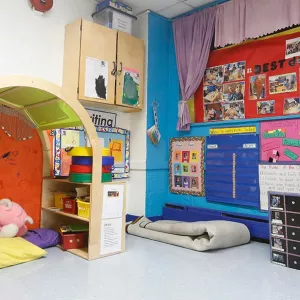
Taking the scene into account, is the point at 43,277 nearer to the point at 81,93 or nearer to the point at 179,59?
the point at 81,93

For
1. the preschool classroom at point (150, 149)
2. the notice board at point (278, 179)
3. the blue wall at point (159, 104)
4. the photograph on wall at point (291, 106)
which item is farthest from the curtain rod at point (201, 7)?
the notice board at point (278, 179)

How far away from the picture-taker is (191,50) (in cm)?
344

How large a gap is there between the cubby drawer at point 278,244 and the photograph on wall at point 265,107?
1150mm

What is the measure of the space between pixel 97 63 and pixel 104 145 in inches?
32.6

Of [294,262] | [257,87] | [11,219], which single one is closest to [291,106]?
[257,87]

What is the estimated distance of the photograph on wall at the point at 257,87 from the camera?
2971 millimetres

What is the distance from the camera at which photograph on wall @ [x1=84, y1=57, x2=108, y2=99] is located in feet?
9.71

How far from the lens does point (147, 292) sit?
178 cm

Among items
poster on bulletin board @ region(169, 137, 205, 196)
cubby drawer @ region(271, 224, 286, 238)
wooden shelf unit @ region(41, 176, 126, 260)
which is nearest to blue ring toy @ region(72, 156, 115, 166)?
wooden shelf unit @ region(41, 176, 126, 260)

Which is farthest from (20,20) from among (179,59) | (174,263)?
(174,263)

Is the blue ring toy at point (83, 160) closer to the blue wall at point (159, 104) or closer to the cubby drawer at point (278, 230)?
the blue wall at point (159, 104)

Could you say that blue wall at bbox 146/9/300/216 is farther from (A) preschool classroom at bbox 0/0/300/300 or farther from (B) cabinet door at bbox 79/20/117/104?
(B) cabinet door at bbox 79/20/117/104

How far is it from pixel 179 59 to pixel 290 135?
1.45m

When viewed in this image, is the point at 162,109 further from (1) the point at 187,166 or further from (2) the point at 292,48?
(2) the point at 292,48
